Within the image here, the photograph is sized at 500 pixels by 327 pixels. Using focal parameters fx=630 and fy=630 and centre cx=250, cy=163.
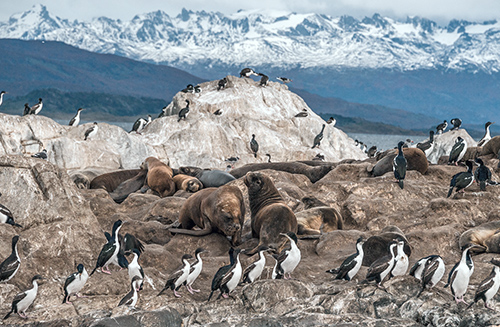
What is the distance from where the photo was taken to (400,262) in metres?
8.52

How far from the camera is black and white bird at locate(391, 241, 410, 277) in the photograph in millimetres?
8484

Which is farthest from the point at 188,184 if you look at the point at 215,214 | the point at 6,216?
the point at 6,216

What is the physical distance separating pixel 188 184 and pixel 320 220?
626cm

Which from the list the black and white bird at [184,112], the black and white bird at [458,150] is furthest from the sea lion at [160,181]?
the black and white bird at [184,112]

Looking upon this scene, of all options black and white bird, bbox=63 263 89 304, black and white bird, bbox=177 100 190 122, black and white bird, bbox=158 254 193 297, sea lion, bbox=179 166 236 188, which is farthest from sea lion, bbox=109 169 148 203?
black and white bird, bbox=63 263 89 304

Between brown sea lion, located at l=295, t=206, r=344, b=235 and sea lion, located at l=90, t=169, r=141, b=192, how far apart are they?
1010cm

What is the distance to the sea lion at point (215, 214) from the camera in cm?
1142

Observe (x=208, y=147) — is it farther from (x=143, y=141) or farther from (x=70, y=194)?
(x=70, y=194)

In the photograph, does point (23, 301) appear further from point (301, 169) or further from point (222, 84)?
point (222, 84)

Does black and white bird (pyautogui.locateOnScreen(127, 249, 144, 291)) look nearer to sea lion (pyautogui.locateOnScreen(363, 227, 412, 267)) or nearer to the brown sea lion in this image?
sea lion (pyautogui.locateOnScreen(363, 227, 412, 267))

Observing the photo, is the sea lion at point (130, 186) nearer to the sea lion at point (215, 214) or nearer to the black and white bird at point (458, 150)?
the sea lion at point (215, 214)

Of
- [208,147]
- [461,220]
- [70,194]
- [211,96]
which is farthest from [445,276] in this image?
[211,96]

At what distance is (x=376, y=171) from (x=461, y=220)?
523 cm

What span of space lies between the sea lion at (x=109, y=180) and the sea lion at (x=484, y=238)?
516 inches
